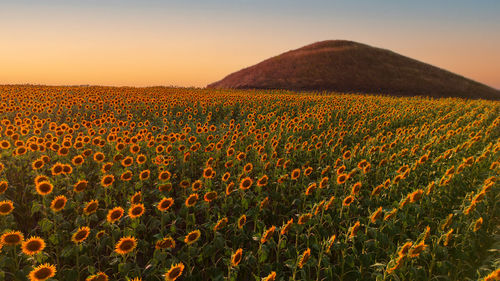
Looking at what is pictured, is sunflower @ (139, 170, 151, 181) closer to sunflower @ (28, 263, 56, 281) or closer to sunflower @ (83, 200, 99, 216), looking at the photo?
sunflower @ (83, 200, 99, 216)

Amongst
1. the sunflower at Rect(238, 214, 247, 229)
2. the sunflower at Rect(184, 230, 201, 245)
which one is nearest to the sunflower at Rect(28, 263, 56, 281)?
the sunflower at Rect(184, 230, 201, 245)

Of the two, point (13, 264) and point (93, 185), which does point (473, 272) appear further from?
point (93, 185)

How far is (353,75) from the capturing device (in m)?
61.4

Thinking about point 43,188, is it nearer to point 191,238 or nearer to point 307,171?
point 191,238

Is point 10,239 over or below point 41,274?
over

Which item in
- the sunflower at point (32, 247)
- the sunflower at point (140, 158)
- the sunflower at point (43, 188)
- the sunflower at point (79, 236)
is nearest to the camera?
the sunflower at point (32, 247)

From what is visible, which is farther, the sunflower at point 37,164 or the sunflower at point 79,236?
the sunflower at point 37,164

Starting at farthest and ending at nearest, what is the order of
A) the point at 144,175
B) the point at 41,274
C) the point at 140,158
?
the point at 140,158, the point at 144,175, the point at 41,274

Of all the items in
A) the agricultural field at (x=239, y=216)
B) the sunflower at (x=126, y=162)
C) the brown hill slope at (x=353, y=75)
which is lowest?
the agricultural field at (x=239, y=216)

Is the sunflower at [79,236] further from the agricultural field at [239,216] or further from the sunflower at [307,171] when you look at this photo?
the sunflower at [307,171]

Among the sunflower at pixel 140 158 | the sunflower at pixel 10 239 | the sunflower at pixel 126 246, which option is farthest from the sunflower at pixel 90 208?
the sunflower at pixel 140 158

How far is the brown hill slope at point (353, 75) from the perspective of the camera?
184 feet

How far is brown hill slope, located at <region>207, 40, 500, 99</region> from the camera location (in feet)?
184

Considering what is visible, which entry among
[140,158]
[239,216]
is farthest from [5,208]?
[239,216]
